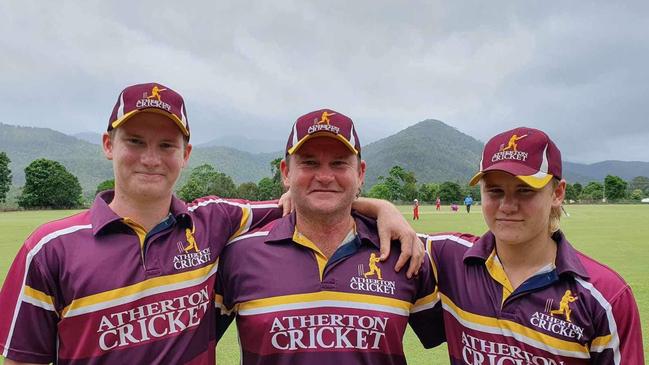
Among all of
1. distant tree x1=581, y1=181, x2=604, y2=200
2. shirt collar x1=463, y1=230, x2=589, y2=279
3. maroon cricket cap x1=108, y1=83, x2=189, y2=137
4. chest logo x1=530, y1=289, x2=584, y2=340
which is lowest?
chest logo x1=530, y1=289, x2=584, y2=340

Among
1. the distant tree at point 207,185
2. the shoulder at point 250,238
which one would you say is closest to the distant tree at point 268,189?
the distant tree at point 207,185

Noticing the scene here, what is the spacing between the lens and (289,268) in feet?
10.5

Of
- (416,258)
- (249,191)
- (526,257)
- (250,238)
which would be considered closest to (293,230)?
(250,238)

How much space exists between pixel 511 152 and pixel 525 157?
86 millimetres

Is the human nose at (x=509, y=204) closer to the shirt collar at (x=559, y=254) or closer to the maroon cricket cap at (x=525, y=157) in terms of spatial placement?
Result: the maroon cricket cap at (x=525, y=157)

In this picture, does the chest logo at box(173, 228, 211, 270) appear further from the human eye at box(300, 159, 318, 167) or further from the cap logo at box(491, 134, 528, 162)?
the cap logo at box(491, 134, 528, 162)

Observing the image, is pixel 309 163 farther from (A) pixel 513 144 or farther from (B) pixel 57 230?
(B) pixel 57 230

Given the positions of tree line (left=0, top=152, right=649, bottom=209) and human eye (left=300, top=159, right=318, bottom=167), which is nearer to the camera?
human eye (left=300, top=159, right=318, bottom=167)

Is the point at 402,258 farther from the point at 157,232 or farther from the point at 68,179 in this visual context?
the point at 68,179

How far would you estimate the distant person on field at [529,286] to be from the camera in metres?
2.74

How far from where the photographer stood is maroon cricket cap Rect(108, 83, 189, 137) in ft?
9.85

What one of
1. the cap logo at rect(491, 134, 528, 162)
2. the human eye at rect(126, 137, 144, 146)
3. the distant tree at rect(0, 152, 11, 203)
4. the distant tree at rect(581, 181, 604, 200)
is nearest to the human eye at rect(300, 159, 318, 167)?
the human eye at rect(126, 137, 144, 146)

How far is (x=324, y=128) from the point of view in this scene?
→ 3.21 metres

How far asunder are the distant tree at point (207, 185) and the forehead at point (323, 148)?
75.4 metres
